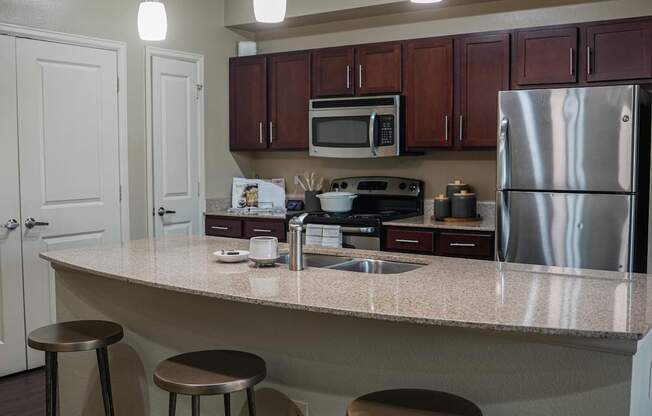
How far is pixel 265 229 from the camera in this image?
5.18 metres

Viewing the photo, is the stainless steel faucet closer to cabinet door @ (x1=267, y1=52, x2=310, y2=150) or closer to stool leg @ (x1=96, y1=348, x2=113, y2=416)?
stool leg @ (x1=96, y1=348, x2=113, y2=416)

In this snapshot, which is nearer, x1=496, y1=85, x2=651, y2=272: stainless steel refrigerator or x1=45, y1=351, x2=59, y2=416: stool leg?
x1=45, y1=351, x2=59, y2=416: stool leg

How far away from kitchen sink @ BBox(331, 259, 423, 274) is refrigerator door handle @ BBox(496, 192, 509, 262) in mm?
1334

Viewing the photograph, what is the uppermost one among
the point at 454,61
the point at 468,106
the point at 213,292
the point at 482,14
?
the point at 482,14

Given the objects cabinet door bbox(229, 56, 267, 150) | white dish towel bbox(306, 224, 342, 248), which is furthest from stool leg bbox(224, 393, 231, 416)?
cabinet door bbox(229, 56, 267, 150)

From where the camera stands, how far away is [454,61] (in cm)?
457

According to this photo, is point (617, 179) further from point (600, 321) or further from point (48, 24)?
point (48, 24)

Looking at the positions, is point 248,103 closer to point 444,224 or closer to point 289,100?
point 289,100

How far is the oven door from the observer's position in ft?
15.8

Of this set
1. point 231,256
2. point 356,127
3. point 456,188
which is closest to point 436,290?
point 231,256

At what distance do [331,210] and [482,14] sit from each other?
1.77 m

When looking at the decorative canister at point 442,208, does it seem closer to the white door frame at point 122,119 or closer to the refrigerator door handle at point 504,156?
the refrigerator door handle at point 504,156

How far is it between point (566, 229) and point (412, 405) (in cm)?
227

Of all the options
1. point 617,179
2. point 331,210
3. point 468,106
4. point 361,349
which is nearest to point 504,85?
point 468,106
